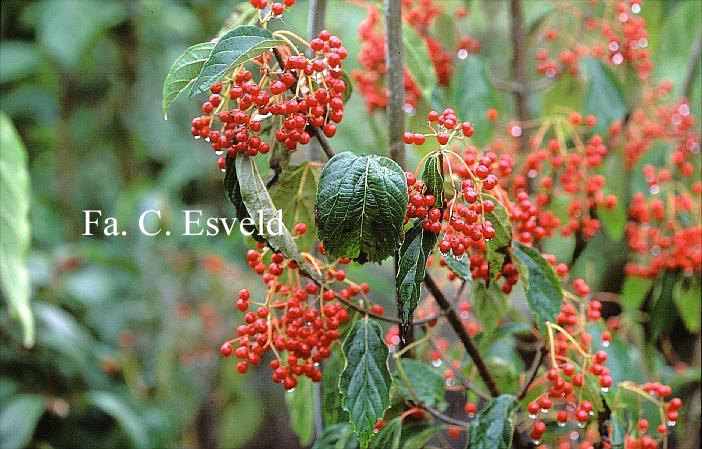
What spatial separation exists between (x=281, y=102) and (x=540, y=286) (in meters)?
0.30

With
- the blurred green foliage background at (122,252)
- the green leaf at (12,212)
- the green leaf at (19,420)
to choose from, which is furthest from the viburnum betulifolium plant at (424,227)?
the green leaf at (19,420)

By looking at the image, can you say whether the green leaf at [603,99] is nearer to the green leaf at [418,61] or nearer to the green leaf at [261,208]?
the green leaf at [418,61]

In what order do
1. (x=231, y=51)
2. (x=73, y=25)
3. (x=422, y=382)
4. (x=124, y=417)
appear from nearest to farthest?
(x=231, y=51) → (x=422, y=382) → (x=124, y=417) → (x=73, y=25)

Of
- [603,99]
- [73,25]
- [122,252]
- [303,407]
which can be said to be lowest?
[122,252]

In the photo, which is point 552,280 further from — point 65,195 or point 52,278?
point 65,195

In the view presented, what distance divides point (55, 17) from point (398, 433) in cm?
192

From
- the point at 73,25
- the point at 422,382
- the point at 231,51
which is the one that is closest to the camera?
the point at 231,51

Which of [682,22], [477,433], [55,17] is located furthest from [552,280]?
[55,17]

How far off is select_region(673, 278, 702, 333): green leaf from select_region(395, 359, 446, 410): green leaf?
18.7 inches

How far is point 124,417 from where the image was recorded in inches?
71.6

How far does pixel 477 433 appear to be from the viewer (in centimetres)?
73

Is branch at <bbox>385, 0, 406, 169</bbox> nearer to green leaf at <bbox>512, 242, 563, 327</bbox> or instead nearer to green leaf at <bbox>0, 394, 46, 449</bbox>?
green leaf at <bbox>512, 242, 563, 327</bbox>

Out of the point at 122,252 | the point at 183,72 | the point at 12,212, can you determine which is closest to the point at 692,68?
the point at 183,72

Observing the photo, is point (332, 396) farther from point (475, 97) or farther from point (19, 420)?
point (19, 420)
